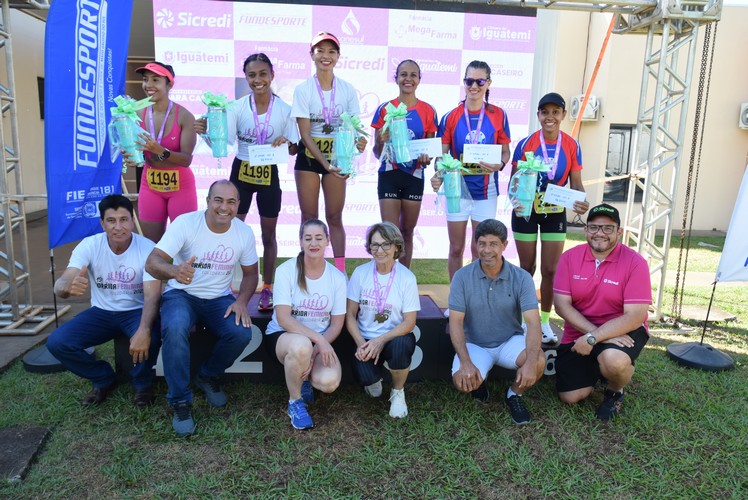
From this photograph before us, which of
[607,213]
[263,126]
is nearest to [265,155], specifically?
[263,126]

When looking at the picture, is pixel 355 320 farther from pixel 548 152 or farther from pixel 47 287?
pixel 47 287

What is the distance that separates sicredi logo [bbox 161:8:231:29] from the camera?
5.70 m

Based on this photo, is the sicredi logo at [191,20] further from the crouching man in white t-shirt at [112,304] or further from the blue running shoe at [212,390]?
the blue running shoe at [212,390]

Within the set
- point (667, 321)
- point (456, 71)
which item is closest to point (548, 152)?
point (667, 321)

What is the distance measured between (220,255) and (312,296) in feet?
2.13

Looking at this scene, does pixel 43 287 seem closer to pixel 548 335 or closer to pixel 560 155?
pixel 548 335

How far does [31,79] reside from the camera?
9977 mm

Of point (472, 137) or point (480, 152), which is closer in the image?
point (480, 152)

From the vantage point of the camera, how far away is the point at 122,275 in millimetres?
3145

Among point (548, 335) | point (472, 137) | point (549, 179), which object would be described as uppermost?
point (472, 137)

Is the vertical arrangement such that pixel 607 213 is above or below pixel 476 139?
below

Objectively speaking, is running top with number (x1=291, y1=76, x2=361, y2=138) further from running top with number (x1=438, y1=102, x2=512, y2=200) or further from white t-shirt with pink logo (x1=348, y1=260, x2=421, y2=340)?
white t-shirt with pink logo (x1=348, y1=260, x2=421, y2=340)

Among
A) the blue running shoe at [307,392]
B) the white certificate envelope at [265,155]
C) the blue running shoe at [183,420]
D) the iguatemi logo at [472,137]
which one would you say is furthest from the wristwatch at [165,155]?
the iguatemi logo at [472,137]

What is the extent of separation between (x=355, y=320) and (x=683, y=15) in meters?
3.98
